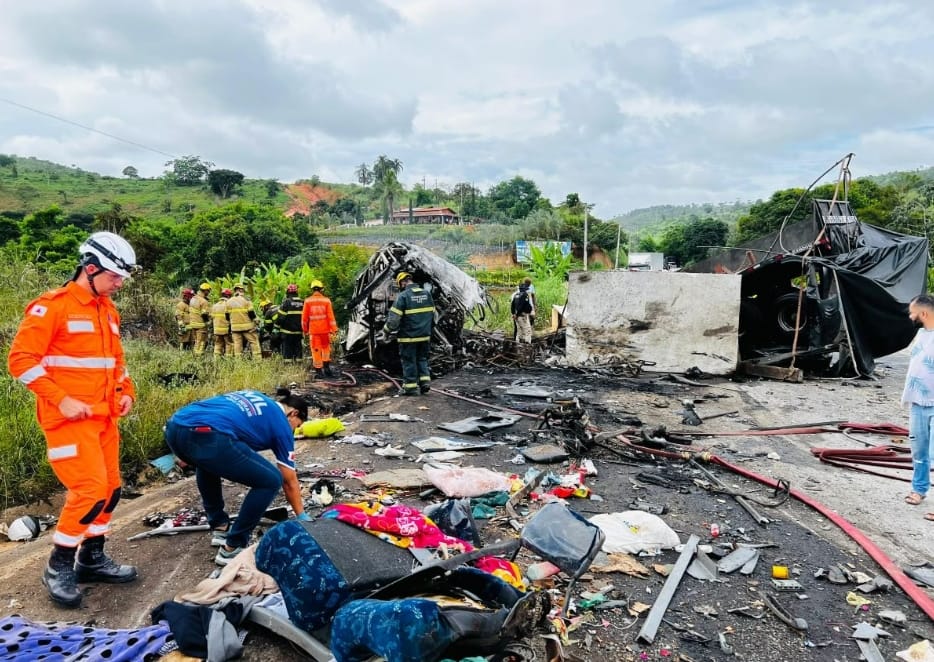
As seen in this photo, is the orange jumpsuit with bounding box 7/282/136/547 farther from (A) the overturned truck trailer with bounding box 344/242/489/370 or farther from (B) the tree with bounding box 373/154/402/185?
(B) the tree with bounding box 373/154/402/185

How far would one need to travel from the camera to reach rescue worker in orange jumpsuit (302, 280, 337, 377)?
9.30 metres

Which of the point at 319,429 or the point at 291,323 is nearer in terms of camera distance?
the point at 319,429

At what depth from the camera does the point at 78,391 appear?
2.93 m

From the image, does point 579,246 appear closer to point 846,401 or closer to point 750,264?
point 750,264

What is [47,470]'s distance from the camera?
15.6 feet

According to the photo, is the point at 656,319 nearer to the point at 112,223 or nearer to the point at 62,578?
the point at 62,578

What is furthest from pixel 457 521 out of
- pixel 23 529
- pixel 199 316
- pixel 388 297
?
pixel 199 316

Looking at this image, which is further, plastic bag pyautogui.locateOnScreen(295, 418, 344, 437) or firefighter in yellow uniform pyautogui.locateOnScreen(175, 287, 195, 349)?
firefighter in yellow uniform pyautogui.locateOnScreen(175, 287, 195, 349)

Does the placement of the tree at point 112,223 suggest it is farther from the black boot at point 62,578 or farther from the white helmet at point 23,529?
the black boot at point 62,578

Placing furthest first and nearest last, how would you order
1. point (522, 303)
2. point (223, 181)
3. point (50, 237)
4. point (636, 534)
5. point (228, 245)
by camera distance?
point (223, 181) → point (50, 237) → point (228, 245) → point (522, 303) → point (636, 534)

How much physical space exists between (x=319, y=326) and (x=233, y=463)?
6404 mm

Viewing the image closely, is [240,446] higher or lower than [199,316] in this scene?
higher

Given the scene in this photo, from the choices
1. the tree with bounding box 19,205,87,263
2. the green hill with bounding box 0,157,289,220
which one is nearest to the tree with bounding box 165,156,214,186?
the green hill with bounding box 0,157,289,220

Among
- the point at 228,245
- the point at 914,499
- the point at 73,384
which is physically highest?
the point at 228,245
